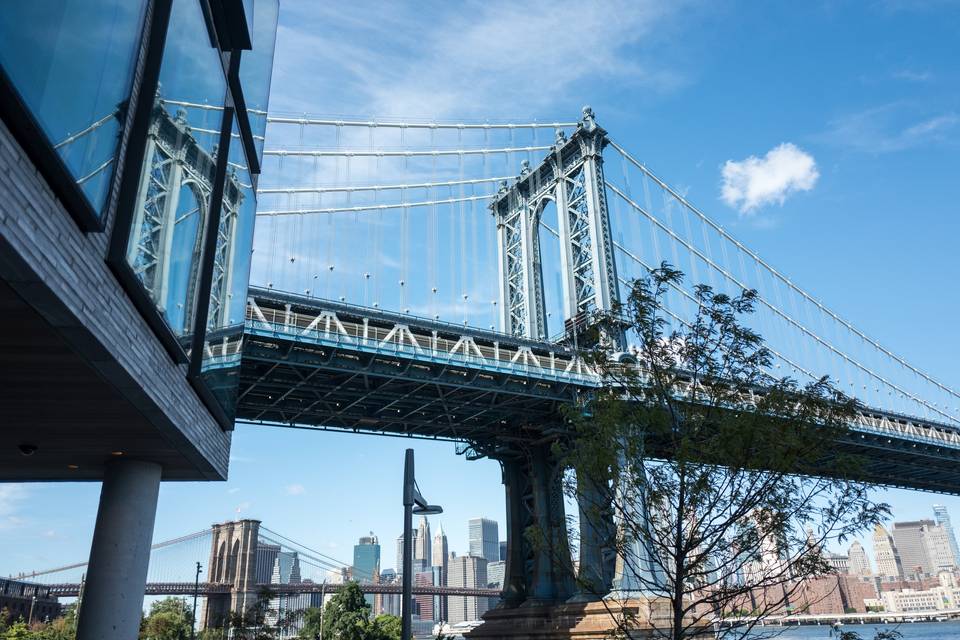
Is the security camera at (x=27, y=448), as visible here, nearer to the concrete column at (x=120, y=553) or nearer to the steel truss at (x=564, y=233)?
the concrete column at (x=120, y=553)

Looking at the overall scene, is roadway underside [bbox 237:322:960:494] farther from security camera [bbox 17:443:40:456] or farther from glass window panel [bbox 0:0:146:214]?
glass window panel [bbox 0:0:146:214]

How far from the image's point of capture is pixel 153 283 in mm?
10477

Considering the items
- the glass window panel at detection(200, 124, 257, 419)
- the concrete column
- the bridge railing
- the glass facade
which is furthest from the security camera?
the bridge railing

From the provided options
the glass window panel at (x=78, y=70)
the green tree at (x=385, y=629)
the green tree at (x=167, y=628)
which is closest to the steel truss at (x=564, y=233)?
the green tree at (x=385, y=629)

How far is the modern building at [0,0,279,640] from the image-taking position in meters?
6.83

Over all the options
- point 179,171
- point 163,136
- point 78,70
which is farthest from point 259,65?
point 78,70

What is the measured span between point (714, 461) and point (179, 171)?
10.2 meters

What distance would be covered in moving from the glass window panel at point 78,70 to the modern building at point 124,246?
0.02 m

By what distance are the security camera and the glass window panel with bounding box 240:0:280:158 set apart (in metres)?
7.76

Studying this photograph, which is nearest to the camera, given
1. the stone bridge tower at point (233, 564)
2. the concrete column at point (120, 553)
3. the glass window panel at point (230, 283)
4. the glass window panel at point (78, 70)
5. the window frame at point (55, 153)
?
the window frame at point (55, 153)

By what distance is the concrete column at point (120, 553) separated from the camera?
43.2 feet

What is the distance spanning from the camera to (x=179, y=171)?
11.3 metres

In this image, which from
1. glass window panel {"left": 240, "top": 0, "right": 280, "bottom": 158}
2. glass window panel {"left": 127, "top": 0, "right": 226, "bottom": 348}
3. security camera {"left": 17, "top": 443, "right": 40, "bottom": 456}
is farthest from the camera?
glass window panel {"left": 240, "top": 0, "right": 280, "bottom": 158}

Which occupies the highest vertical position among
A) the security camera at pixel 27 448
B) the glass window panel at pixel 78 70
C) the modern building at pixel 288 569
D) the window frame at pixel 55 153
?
the modern building at pixel 288 569
